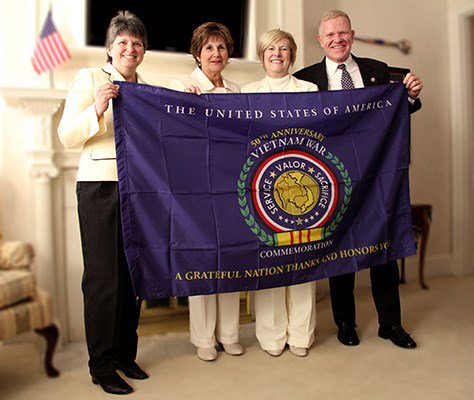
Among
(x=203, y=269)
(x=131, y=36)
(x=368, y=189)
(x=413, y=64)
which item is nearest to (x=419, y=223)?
(x=413, y=64)

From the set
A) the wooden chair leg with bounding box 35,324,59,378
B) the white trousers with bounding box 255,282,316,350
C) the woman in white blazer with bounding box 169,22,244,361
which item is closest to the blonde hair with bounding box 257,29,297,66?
the woman in white blazer with bounding box 169,22,244,361

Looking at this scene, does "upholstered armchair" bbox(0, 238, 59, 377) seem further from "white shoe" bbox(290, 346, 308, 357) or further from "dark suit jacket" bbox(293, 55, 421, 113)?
"dark suit jacket" bbox(293, 55, 421, 113)

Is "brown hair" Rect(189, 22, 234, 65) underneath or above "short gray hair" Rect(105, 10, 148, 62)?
above

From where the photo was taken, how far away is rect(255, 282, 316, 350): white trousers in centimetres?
214

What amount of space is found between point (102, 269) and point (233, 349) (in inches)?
28.7

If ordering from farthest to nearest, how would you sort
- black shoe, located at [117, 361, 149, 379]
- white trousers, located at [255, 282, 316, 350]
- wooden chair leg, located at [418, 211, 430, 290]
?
wooden chair leg, located at [418, 211, 430, 290] → white trousers, located at [255, 282, 316, 350] → black shoe, located at [117, 361, 149, 379]

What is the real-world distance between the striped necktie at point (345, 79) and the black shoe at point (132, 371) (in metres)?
1.51

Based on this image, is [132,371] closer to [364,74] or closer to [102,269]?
[102,269]

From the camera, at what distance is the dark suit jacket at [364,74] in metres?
2.21

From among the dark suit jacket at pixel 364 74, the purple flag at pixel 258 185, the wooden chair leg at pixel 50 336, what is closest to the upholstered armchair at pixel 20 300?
the wooden chair leg at pixel 50 336

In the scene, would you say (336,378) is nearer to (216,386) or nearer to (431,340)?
(216,386)

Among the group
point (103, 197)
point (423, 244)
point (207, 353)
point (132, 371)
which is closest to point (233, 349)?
point (207, 353)

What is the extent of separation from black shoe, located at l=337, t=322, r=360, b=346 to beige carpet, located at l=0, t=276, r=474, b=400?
4 centimetres

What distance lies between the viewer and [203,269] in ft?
6.16
